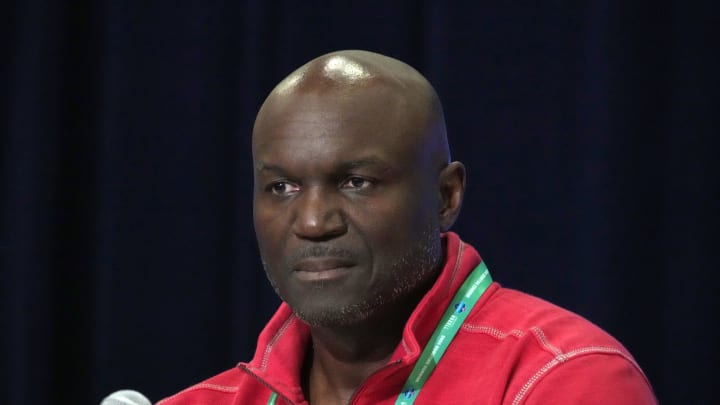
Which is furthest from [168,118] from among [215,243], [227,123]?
[215,243]

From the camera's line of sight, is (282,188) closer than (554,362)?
No

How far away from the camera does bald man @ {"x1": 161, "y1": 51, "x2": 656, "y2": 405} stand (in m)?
1.58

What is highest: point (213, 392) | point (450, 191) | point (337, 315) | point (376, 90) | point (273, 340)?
point (376, 90)

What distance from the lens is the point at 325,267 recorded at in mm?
1602

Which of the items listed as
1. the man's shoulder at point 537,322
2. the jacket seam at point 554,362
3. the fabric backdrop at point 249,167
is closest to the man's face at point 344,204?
the man's shoulder at point 537,322

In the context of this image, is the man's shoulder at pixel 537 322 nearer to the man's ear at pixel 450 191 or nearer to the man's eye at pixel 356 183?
the man's ear at pixel 450 191

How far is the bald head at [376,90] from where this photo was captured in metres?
1.67

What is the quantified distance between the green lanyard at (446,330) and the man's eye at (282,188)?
29cm

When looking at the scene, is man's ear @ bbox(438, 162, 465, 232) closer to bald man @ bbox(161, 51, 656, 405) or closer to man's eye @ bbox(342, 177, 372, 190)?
bald man @ bbox(161, 51, 656, 405)

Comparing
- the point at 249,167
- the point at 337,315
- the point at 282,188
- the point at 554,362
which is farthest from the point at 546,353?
the point at 249,167

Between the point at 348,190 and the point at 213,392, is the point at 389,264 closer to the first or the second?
the point at 348,190

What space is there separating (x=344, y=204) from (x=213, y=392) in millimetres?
478

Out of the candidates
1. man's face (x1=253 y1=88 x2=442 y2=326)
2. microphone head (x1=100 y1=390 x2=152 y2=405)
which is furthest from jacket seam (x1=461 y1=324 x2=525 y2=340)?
microphone head (x1=100 y1=390 x2=152 y2=405)

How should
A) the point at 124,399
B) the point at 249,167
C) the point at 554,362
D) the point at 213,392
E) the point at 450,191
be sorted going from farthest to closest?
the point at 249,167, the point at 213,392, the point at 450,191, the point at 554,362, the point at 124,399
